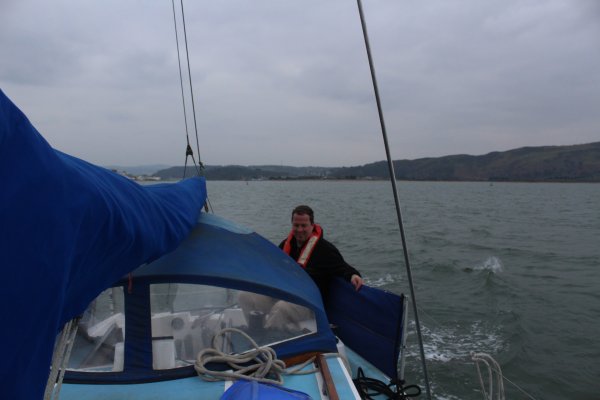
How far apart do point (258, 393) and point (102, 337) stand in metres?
1.13

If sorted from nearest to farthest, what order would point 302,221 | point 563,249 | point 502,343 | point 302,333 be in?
1. point 302,333
2. point 302,221
3. point 502,343
4. point 563,249

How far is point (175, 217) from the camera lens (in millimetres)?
2371

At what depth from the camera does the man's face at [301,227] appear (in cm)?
414

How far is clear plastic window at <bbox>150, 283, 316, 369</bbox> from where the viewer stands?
259cm

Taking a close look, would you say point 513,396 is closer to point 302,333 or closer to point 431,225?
point 302,333

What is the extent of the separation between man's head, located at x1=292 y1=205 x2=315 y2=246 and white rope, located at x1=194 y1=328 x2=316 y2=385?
163 centimetres

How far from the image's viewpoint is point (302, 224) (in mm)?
4152

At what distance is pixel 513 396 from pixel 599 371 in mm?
1476

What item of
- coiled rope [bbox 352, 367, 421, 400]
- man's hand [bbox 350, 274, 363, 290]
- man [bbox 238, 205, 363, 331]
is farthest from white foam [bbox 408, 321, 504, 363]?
coiled rope [bbox 352, 367, 421, 400]

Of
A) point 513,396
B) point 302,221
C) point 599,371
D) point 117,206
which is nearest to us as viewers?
point 117,206

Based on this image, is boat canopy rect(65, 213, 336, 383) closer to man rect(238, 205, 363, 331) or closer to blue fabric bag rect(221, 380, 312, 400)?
blue fabric bag rect(221, 380, 312, 400)

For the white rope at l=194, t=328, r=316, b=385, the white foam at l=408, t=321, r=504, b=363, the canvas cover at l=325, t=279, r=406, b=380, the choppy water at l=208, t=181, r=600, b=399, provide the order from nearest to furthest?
the white rope at l=194, t=328, r=316, b=385
the canvas cover at l=325, t=279, r=406, b=380
the choppy water at l=208, t=181, r=600, b=399
the white foam at l=408, t=321, r=504, b=363

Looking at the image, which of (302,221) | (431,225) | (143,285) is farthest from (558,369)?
(431,225)

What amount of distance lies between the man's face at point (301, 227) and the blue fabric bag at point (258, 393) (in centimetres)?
210
